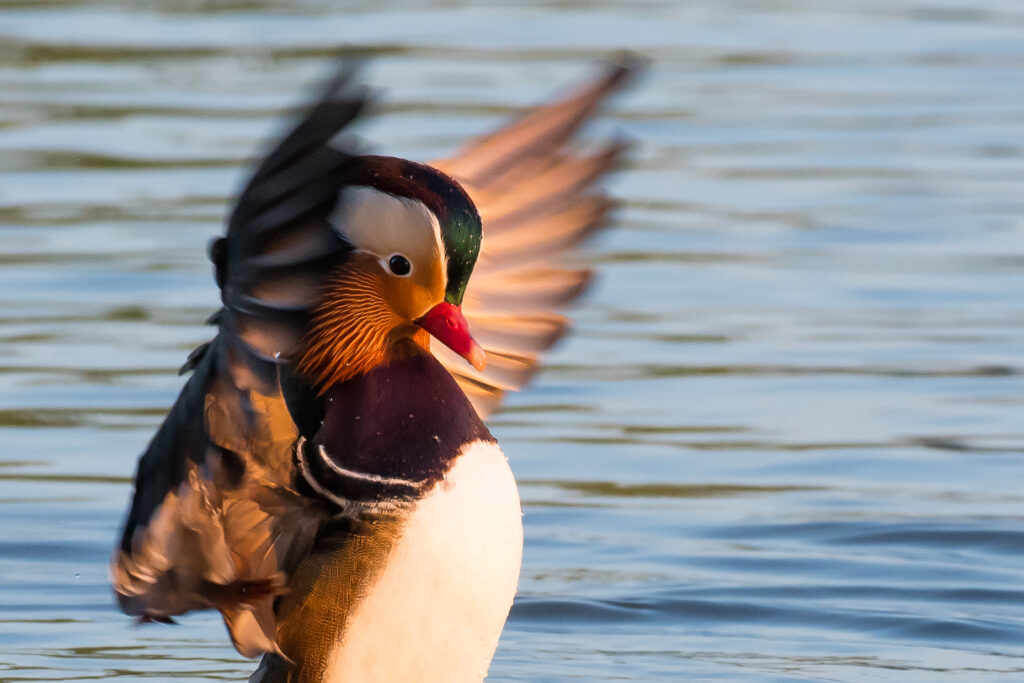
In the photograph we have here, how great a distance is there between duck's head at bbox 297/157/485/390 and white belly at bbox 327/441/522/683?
0.31 meters

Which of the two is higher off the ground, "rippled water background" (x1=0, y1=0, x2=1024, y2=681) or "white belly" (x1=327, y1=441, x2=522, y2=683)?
"white belly" (x1=327, y1=441, x2=522, y2=683)

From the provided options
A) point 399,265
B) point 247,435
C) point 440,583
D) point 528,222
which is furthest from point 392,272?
point 528,222

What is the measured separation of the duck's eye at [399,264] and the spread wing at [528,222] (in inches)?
40.6

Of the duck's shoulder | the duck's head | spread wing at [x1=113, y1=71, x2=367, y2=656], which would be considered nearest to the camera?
spread wing at [x1=113, y1=71, x2=367, y2=656]

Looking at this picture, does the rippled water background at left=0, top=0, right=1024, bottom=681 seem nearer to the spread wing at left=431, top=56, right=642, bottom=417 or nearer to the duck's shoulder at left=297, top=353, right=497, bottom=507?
the spread wing at left=431, top=56, right=642, bottom=417

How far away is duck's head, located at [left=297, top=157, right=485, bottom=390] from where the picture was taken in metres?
4.34

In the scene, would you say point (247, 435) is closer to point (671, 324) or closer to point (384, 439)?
point (384, 439)

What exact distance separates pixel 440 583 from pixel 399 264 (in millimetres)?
736

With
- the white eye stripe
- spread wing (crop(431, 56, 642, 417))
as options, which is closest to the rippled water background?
spread wing (crop(431, 56, 642, 417))

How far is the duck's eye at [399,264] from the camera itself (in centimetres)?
444

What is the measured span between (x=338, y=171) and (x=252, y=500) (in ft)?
3.01

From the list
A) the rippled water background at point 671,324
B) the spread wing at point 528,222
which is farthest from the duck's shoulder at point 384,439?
the rippled water background at point 671,324

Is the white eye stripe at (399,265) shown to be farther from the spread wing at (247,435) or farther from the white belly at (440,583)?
the white belly at (440,583)

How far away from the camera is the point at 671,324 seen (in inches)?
364
